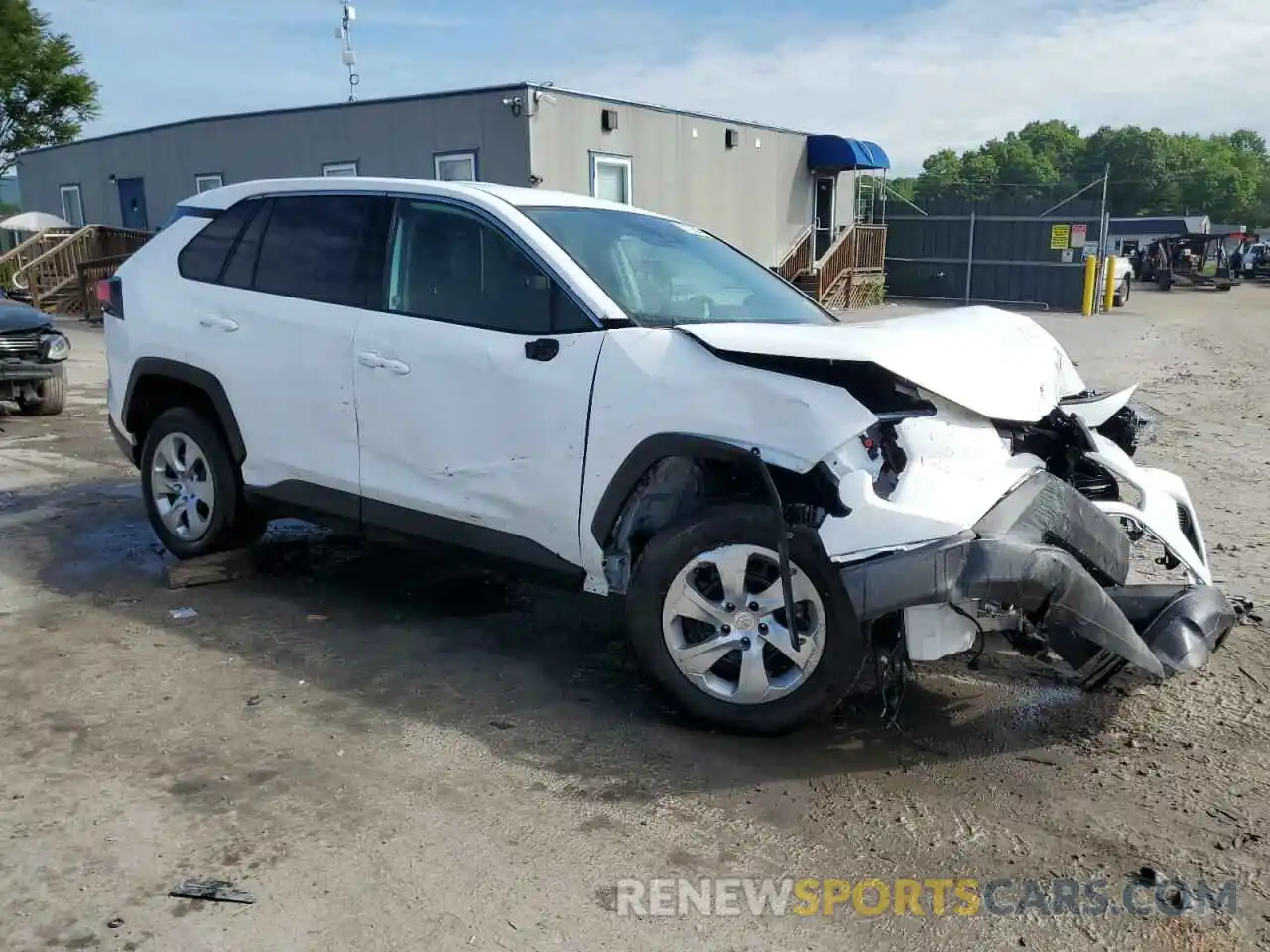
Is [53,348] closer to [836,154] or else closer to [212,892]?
[212,892]

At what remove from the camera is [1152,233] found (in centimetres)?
5659

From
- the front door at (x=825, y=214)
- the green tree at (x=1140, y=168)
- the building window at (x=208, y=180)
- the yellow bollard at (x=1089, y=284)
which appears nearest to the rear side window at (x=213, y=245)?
the building window at (x=208, y=180)

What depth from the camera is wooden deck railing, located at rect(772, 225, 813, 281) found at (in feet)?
79.7

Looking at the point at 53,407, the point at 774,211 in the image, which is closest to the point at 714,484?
the point at 53,407

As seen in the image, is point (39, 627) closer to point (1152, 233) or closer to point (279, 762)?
point (279, 762)

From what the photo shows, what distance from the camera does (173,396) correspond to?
560cm

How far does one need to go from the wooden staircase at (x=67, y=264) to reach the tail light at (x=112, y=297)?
670 inches

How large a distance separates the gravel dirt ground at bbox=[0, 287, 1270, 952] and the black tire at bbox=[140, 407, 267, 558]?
0.25 metres

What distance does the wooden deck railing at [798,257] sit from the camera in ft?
79.7

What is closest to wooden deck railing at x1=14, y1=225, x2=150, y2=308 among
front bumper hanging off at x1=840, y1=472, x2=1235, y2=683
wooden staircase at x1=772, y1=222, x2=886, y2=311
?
wooden staircase at x1=772, y1=222, x2=886, y2=311

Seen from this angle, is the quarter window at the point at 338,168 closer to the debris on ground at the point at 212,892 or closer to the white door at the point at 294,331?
the white door at the point at 294,331

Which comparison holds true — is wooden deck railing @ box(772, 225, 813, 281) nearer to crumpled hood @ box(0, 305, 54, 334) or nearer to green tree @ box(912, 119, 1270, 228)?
crumpled hood @ box(0, 305, 54, 334)

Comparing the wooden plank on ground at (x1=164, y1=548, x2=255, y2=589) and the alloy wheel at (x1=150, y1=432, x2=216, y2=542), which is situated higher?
the alloy wheel at (x1=150, y1=432, x2=216, y2=542)

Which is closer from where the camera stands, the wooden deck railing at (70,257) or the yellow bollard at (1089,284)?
the wooden deck railing at (70,257)
